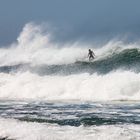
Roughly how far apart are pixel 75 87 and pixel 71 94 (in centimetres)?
157

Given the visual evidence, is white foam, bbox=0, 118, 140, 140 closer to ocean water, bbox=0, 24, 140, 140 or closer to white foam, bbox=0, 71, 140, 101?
ocean water, bbox=0, 24, 140, 140

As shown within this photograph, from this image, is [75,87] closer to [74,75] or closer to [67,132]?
[74,75]

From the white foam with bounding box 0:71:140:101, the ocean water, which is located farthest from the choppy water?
the white foam with bounding box 0:71:140:101

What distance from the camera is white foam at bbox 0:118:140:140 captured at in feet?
52.9

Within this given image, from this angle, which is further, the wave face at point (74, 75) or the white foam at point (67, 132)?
the wave face at point (74, 75)

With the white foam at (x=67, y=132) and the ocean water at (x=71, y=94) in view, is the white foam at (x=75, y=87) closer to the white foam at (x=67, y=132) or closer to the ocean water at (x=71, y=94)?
the ocean water at (x=71, y=94)

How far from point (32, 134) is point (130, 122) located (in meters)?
5.00

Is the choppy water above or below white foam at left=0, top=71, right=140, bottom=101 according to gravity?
below

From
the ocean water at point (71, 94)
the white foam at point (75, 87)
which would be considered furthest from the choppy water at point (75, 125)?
the white foam at point (75, 87)

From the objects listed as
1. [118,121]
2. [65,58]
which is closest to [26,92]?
[65,58]

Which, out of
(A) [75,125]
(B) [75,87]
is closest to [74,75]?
(B) [75,87]

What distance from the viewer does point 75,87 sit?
4381 cm

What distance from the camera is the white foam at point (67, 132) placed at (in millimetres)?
16125

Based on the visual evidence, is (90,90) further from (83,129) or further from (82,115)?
(83,129)
